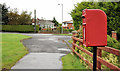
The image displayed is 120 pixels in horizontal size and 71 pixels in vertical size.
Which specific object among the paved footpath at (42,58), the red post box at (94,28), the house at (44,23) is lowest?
the paved footpath at (42,58)

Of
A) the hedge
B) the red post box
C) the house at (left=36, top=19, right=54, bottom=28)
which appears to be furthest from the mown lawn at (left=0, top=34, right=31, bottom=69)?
the house at (left=36, top=19, right=54, bottom=28)

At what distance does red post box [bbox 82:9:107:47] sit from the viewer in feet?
10.1

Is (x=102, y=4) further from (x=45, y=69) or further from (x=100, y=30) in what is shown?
(x=100, y=30)

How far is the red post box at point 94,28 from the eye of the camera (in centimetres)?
307

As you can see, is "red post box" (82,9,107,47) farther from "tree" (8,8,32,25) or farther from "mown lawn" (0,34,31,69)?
"tree" (8,8,32,25)

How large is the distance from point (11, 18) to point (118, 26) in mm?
47007

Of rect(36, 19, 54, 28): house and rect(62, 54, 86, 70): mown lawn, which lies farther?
rect(36, 19, 54, 28): house

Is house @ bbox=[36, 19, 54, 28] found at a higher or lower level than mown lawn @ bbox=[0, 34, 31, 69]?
higher

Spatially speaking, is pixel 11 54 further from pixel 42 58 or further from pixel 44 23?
pixel 44 23

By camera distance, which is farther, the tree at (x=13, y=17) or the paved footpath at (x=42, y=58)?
the tree at (x=13, y=17)

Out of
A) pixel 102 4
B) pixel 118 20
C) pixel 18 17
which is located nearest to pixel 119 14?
pixel 118 20

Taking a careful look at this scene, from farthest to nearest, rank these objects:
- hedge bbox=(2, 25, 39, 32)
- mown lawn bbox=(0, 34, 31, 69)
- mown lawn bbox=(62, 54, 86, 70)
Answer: hedge bbox=(2, 25, 39, 32) → mown lawn bbox=(0, 34, 31, 69) → mown lawn bbox=(62, 54, 86, 70)

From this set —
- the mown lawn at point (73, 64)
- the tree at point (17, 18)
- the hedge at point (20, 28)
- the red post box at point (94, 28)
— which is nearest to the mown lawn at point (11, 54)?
the mown lawn at point (73, 64)

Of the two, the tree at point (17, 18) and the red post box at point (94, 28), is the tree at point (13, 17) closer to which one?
the tree at point (17, 18)
